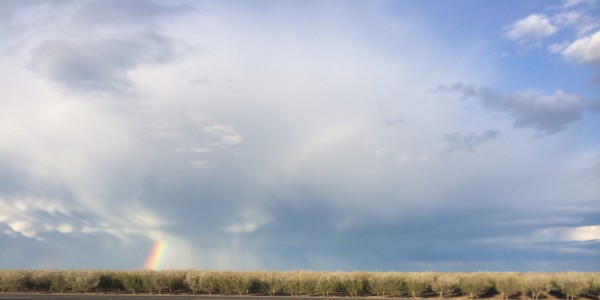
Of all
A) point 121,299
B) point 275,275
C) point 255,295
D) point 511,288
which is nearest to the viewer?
point 121,299

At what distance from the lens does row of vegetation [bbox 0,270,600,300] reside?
96.8 ft

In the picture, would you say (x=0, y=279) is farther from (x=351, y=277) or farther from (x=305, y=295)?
(x=351, y=277)

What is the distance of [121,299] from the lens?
2717 centimetres

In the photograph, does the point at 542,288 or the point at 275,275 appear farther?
the point at 275,275

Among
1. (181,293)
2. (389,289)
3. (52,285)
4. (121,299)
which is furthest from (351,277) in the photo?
(52,285)

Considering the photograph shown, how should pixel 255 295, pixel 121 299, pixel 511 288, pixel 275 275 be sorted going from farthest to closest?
pixel 275 275 → pixel 255 295 → pixel 511 288 → pixel 121 299

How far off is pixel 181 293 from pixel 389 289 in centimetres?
1283

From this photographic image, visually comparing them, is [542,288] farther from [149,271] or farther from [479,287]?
[149,271]

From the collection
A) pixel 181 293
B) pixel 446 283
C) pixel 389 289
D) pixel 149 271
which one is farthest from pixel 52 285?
pixel 446 283

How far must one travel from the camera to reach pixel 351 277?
32375mm

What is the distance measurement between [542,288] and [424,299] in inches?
258

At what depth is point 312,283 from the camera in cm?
3195

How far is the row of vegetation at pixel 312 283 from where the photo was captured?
1161 inches

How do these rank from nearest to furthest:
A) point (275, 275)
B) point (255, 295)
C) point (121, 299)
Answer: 1. point (121, 299)
2. point (255, 295)
3. point (275, 275)
